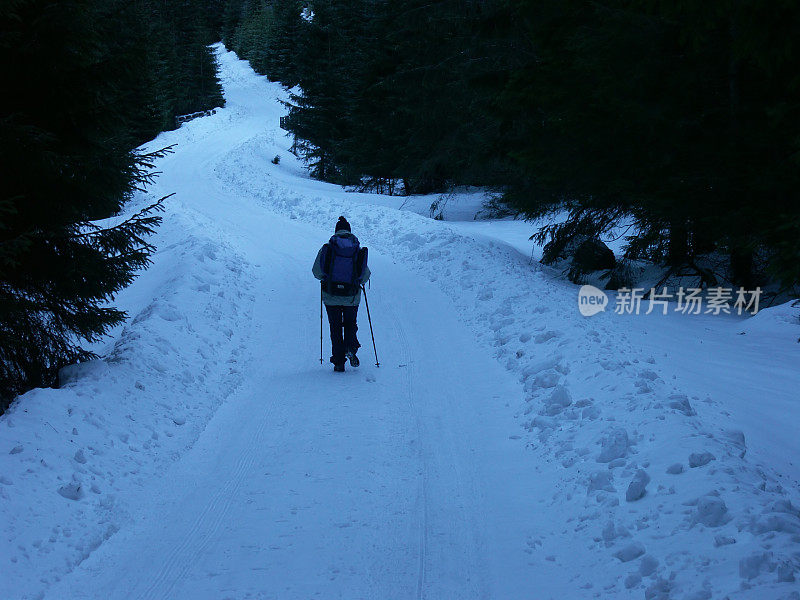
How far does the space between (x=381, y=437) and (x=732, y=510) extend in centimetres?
363

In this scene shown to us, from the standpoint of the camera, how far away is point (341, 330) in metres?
9.33

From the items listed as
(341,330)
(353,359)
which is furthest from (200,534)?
(341,330)

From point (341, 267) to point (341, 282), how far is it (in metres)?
0.24

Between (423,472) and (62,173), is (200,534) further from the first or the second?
(62,173)

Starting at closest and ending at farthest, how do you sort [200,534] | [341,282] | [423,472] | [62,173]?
[200,534], [423,472], [62,173], [341,282]

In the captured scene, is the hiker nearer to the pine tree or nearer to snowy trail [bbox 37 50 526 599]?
snowy trail [bbox 37 50 526 599]

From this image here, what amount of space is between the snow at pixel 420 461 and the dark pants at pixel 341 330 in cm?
36

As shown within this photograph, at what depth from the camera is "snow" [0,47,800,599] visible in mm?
4410

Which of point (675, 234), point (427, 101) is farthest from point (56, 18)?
point (427, 101)
